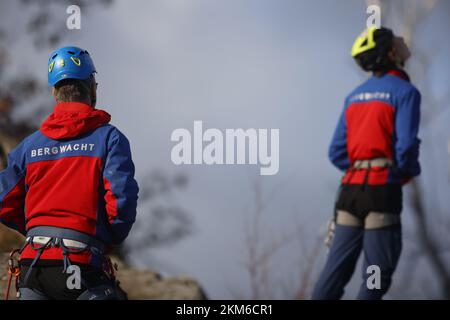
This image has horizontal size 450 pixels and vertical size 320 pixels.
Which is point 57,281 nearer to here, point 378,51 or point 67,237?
point 67,237

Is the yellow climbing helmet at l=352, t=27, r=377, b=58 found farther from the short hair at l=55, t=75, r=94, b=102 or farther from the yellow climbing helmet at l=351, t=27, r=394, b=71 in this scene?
the short hair at l=55, t=75, r=94, b=102

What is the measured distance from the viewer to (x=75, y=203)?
3.20m

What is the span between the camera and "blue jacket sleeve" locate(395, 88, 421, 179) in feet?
15.4

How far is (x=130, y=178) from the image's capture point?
3207 millimetres

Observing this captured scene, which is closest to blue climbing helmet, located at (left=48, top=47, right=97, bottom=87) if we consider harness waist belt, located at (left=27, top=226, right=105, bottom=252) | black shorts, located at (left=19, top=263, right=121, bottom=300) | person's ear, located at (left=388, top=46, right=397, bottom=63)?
harness waist belt, located at (left=27, top=226, right=105, bottom=252)

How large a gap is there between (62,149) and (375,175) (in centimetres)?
238

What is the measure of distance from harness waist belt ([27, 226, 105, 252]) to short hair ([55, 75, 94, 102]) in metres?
0.66

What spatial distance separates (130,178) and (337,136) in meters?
2.35

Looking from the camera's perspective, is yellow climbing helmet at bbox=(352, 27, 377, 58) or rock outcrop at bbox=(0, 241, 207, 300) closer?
yellow climbing helmet at bbox=(352, 27, 377, 58)

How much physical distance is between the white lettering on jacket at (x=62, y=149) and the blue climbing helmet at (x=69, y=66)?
36 cm
